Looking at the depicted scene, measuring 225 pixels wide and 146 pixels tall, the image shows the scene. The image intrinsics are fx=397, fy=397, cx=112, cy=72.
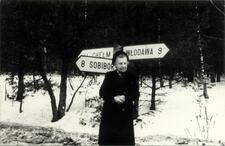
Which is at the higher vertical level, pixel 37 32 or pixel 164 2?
pixel 164 2

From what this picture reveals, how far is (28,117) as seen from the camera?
73.8 ft

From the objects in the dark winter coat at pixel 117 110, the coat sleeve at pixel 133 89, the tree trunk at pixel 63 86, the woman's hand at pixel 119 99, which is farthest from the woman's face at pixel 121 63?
the tree trunk at pixel 63 86

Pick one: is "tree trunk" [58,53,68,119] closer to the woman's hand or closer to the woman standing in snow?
the woman standing in snow

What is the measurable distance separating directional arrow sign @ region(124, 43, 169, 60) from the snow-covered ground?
16.5 feet

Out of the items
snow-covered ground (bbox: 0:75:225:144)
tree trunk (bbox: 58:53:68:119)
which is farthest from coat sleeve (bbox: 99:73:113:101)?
tree trunk (bbox: 58:53:68:119)

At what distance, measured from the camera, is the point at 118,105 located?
5660 mm

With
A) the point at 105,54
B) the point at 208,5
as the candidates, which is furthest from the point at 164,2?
the point at 105,54

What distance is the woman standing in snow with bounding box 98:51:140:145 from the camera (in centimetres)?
566

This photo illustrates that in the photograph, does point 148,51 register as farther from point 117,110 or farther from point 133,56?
point 117,110

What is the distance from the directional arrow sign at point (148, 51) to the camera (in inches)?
288

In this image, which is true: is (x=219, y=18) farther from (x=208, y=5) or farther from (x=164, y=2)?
(x=164, y=2)

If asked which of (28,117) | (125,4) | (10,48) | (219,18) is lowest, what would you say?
(28,117)

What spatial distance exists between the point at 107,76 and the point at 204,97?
20.7 metres

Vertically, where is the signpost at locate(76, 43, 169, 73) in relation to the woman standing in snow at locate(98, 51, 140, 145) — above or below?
above
